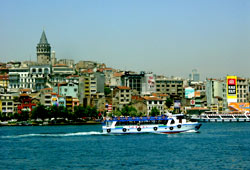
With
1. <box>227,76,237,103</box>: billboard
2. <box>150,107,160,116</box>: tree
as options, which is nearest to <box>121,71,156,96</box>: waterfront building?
<box>227,76,237,103</box>: billboard

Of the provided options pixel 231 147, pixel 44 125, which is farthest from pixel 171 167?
pixel 44 125

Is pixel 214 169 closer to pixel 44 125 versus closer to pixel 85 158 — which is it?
pixel 85 158

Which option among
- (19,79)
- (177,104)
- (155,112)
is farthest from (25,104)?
(177,104)

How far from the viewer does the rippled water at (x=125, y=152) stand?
32.3m

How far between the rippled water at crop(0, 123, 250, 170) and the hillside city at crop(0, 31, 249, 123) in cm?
4479

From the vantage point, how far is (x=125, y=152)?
38.2 m

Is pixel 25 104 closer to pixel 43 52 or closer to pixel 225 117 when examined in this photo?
pixel 225 117

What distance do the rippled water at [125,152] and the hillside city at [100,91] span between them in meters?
44.8

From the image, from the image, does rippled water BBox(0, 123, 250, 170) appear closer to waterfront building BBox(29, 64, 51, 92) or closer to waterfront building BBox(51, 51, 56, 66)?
waterfront building BBox(29, 64, 51, 92)

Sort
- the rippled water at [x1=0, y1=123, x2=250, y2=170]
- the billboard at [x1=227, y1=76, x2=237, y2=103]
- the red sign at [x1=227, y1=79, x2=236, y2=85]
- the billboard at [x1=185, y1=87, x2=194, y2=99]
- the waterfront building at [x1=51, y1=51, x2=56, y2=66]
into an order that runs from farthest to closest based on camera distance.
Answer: the waterfront building at [x1=51, y1=51, x2=56, y2=66]
the red sign at [x1=227, y1=79, x2=236, y2=85]
the billboard at [x1=227, y1=76, x2=237, y2=103]
the billboard at [x1=185, y1=87, x2=194, y2=99]
the rippled water at [x1=0, y1=123, x2=250, y2=170]

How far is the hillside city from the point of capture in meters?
97.8

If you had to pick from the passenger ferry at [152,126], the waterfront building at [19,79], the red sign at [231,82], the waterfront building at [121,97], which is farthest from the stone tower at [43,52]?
the passenger ferry at [152,126]

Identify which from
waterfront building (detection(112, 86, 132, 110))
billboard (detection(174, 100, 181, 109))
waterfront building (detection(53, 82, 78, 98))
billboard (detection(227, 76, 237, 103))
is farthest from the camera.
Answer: billboard (detection(227, 76, 237, 103))

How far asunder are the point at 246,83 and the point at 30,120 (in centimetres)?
5549
